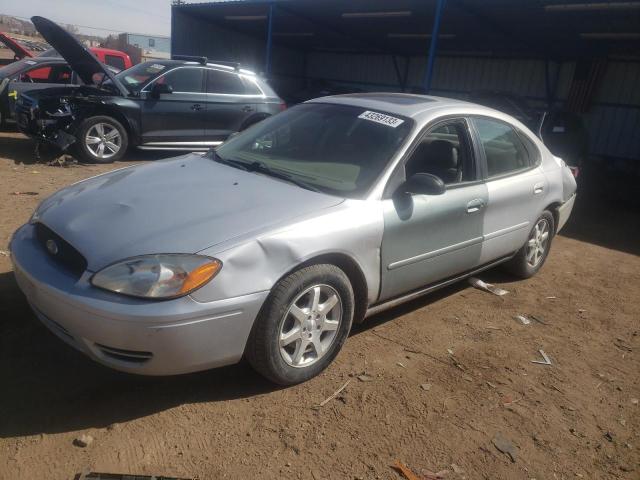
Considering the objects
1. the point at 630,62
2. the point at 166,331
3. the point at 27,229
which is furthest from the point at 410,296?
the point at 630,62

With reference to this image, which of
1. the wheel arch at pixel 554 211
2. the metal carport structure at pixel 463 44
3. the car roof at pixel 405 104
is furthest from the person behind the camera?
the metal carport structure at pixel 463 44

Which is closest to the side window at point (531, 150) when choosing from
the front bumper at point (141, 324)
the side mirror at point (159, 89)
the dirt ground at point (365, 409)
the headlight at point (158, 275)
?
the dirt ground at point (365, 409)

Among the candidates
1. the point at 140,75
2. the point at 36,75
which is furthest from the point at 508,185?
the point at 36,75

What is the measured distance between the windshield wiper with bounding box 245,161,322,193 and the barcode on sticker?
2.46 ft

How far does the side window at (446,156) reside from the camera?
3.62 meters

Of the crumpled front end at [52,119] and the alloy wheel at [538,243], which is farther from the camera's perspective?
the crumpled front end at [52,119]

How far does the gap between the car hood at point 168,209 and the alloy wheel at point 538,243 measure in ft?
8.24

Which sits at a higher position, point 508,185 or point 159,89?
point 159,89

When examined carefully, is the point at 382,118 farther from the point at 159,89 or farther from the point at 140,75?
the point at 140,75

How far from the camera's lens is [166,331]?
2.28 m

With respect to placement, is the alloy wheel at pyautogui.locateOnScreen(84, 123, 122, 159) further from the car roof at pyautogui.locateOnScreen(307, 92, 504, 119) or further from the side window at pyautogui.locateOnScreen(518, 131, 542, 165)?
the side window at pyautogui.locateOnScreen(518, 131, 542, 165)

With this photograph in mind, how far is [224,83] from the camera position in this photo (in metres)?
8.85

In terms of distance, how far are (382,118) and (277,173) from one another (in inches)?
32.8

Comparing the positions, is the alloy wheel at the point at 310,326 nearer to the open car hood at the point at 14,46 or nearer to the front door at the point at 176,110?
the front door at the point at 176,110
